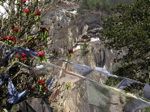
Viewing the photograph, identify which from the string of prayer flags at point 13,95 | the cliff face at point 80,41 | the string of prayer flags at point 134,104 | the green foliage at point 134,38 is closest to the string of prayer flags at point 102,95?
the string of prayer flags at point 134,104

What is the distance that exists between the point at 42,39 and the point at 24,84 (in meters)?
1.24

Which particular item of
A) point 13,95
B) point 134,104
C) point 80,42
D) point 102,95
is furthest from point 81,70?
point 80,42

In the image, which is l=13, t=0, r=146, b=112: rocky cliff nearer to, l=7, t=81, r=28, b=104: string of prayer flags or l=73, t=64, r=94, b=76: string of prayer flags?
l=7, t=81, r=28, b=104: string of prayer flags

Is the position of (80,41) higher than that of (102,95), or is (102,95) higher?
(102,95)

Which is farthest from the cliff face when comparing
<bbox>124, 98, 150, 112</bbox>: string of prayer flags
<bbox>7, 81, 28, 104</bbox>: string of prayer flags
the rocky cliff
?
<bbox>124, 98, 150, 112</bbox>: string of prayer flags

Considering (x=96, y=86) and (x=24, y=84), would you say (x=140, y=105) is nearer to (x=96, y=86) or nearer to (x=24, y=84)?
(x=96, y=86)

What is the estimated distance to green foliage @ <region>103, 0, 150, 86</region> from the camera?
10279mm

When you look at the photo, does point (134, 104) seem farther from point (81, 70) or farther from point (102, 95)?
point (81, 70)

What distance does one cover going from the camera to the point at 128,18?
12.1 m

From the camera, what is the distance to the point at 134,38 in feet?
33.8

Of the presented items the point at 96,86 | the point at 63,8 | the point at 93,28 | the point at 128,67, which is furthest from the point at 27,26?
the point at 63,8

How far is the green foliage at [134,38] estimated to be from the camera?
1028cm

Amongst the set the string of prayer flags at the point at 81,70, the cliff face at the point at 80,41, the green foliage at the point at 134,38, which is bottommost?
the cliff face at the point at 80,41

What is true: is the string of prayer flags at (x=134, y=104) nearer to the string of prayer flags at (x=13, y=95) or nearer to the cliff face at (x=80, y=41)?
the string of prayer flags at (x=13, y=95)
